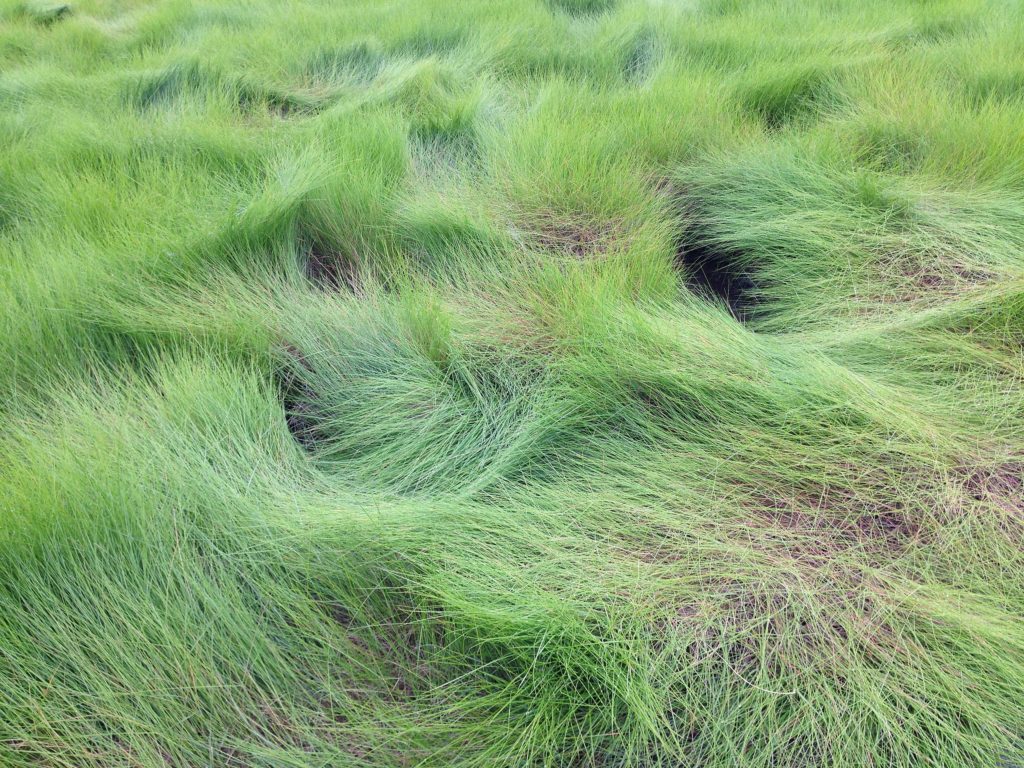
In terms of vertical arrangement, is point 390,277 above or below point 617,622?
above

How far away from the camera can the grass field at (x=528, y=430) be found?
790mm

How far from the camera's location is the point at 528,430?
1.13 metres

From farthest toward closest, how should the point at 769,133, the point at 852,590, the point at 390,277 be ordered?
the point at 769,133
the point at 390,277
the point at 852,590

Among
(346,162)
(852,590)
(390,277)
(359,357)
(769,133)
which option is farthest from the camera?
(769,133)

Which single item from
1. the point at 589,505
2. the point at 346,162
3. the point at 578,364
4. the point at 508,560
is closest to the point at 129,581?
the point at 508,560

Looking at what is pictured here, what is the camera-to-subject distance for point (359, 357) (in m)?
1.33

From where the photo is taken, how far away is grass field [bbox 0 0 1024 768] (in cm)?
79

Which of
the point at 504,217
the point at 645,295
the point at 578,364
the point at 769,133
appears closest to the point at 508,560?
the point at 578,364

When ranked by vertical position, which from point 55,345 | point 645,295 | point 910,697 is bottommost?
point 910,697

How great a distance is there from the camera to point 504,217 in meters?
1.67

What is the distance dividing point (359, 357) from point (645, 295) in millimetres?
627

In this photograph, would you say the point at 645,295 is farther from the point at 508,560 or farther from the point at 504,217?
the point at 508,560

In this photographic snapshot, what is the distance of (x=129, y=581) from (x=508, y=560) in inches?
20.5

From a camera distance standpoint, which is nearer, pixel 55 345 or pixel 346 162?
pixel 55 345
